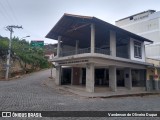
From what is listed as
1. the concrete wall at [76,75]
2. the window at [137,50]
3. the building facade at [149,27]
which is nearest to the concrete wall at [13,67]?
the concrete wall at [76,75]

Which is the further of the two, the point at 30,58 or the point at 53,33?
the point at 30,58

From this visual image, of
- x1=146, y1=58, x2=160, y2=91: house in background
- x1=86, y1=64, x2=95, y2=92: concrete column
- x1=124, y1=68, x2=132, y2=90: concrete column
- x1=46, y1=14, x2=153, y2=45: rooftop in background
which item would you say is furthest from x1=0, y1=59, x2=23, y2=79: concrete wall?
x1=146, y1=58, x2=160, y2=91: house in background

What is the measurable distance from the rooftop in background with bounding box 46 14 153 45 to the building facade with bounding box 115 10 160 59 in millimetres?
11875

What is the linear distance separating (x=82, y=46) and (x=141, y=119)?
62.0ft

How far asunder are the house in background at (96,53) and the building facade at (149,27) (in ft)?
33.2

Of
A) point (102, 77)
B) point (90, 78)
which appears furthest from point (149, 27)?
point (90, 78)

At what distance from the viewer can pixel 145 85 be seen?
2547 centimetres

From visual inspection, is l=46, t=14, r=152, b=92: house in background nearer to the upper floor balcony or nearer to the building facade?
the upper floor balcony

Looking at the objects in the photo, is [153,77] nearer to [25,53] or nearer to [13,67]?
[25,53]

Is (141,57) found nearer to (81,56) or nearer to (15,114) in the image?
(81,56)

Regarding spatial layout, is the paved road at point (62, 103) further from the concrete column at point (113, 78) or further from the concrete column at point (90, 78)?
the concrete column at point (113, 78)

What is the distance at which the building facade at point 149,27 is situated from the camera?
110ft

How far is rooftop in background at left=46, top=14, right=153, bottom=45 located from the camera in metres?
18.0

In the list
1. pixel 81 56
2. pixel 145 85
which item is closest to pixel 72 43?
pixel 81 56
